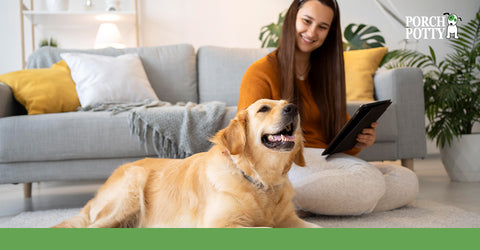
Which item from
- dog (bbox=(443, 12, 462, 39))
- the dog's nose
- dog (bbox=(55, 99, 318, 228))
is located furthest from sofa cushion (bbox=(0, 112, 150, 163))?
dog (bbox=(443, 12, 462, 39))

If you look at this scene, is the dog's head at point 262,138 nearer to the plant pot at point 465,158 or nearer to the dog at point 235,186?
the dog at point 235,186

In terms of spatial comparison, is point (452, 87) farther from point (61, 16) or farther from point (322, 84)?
point (61, 16)

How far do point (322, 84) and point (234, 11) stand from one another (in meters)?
3.09

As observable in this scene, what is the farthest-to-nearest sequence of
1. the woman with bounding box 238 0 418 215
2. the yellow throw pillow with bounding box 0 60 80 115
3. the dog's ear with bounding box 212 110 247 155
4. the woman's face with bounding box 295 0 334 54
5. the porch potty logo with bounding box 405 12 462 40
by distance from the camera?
the porch potty logo with bounding box 405 12 462 40, the yellow throw pillow with bounding box 0 60 80 115, the woman's face with bounding box 295 0 334 54, the woman with bounding box 238 0 418 215, the dog's ear with bounding box 212 110 247 155

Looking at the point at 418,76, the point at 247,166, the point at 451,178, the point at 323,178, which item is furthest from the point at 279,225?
the point at 451,178

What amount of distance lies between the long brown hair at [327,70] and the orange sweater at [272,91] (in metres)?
0.03

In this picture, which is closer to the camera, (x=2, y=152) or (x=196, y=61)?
(x=2, y=152)

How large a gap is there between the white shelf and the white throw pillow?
141 centimetres

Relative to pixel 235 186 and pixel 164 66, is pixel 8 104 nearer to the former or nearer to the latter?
pixel 164 66

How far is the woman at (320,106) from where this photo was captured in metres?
1.70

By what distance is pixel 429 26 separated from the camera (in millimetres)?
4988

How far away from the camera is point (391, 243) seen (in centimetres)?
38

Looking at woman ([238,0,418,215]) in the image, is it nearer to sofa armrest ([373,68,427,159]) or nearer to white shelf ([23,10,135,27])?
sofa armrest ([373,68,427,159])

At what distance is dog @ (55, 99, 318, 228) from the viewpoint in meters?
1.25
